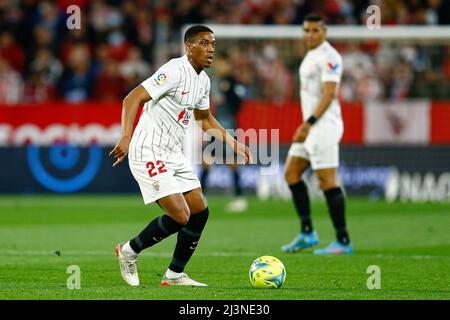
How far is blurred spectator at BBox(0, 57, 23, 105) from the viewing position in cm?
2022

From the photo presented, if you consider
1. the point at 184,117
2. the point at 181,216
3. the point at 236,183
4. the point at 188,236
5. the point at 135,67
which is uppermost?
the point at 135,67

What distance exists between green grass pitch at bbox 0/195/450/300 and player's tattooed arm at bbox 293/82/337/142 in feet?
4.12

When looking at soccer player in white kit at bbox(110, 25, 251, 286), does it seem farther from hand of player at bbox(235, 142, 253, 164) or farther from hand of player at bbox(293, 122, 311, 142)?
hand of player at bbox(293, 122, 311, 142)

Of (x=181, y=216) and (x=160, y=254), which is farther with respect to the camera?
(x=160, y=254)

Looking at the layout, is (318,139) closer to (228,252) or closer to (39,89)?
(228,252)

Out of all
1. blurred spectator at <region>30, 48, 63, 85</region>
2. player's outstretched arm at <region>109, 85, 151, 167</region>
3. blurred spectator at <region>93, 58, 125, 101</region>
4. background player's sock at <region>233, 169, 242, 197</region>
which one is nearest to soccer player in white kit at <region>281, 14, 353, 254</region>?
player's outstretched arm at <region>109, 85, 151, 167</region>

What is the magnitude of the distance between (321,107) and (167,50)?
33.9 feet

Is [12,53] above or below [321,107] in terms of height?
above

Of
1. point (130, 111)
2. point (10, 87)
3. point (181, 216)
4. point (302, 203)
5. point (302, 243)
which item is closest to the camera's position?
point (130, 111)

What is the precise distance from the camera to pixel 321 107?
37.2 feet

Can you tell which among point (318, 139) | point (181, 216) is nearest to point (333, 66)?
point (318, 139)
